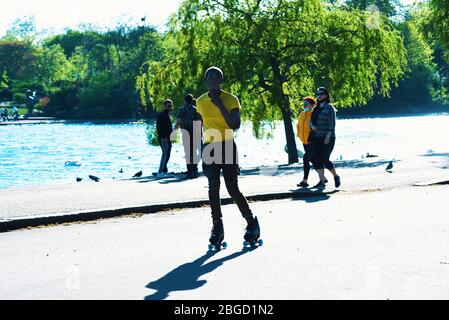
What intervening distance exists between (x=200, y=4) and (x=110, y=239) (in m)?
18.9

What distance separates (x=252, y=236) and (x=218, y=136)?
1.07 meters

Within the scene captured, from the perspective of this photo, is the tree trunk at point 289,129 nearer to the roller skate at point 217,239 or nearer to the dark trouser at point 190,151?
the dark trouser at point 190,151

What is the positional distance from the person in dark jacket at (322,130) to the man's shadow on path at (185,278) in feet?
24.1

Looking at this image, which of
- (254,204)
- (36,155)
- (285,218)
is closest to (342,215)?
(285,218)

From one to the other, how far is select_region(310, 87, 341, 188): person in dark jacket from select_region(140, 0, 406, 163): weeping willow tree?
11.6 meters

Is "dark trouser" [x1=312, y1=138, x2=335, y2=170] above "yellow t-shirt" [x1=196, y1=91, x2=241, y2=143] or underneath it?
underneath

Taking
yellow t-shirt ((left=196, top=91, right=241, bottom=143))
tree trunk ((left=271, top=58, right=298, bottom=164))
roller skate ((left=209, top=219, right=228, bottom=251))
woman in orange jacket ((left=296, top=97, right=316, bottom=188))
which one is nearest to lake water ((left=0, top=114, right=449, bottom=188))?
tree trunk ((left=271, top=58, right=298, bottom=164))

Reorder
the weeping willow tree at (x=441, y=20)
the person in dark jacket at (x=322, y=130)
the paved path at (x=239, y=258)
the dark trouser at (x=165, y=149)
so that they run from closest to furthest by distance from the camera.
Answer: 1. the paved path at (x=239, y=258)
2. the person in dark jacket at (x=322, y=130)
3. the dark trouser at (x=165, y=149)
4. the weeping willow tree at (x=441, y=20)

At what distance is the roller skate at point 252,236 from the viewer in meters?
8.70

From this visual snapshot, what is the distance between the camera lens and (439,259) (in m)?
7.67

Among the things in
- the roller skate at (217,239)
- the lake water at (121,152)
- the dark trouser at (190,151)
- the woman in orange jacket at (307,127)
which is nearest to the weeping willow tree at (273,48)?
the lake water at (121,152)

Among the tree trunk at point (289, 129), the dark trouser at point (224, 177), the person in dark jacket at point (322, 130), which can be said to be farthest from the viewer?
the tree trunk at point (289, 129)

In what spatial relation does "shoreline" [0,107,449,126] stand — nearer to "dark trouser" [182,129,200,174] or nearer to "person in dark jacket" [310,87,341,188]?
"dark trouser" [182,129,200,174]

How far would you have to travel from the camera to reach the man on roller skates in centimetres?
852
